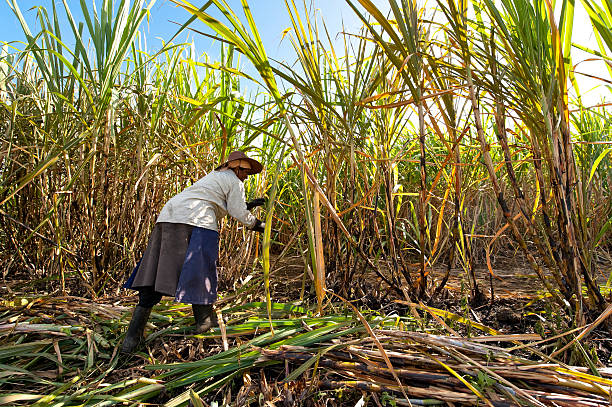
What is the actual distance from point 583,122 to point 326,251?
1.94m

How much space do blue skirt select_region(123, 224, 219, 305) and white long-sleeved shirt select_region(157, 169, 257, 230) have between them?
0.05m

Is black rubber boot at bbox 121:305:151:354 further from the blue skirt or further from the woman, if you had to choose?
the blue skirt

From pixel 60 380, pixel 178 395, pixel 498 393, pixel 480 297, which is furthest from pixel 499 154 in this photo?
pixel 60 380

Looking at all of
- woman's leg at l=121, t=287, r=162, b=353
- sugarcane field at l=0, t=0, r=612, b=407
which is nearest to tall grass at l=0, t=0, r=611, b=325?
sugarcane field at l=0, t=0, r=612, b=407

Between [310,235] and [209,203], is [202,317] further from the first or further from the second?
[310,235]

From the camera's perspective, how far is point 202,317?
167 centimetres

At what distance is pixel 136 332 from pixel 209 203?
695mm

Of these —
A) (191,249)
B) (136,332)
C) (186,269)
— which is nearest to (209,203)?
(191,249)

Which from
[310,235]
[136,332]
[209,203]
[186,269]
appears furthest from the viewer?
[209,203]

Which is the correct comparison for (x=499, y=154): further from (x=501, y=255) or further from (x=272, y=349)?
(x=272, y=349)

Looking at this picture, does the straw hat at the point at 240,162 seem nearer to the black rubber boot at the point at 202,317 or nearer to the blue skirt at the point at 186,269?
the blue skirt at the point at 186,269

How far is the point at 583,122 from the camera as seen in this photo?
7.58ft

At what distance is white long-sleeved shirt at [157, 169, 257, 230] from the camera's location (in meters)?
1.78

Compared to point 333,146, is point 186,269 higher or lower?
lower
